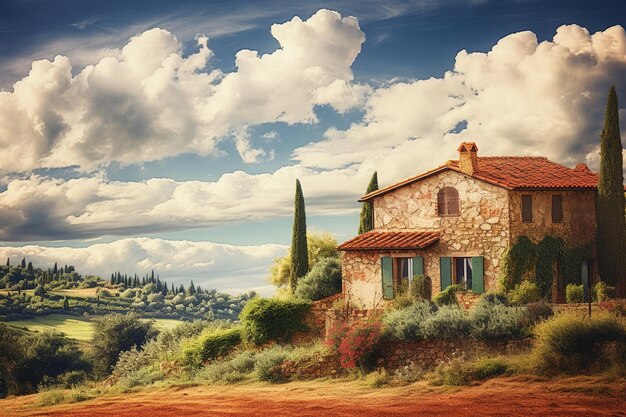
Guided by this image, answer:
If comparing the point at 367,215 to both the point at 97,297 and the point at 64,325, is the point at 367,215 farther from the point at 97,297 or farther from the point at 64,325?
the point at 97,297

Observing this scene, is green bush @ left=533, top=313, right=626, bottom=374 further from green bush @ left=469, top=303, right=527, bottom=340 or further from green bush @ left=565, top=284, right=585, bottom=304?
green bush @ left=565, top=284, right=585, bottom=304

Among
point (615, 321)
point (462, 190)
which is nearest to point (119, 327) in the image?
point (462, 190)

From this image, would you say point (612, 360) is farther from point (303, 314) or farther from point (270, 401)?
point (303, 314)

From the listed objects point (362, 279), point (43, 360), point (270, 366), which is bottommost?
point (43, 360)

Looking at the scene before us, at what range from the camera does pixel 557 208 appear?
3086cm

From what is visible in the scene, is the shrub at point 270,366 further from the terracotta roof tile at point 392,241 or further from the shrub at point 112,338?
the shrub at point 112,338

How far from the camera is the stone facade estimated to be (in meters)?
29.5

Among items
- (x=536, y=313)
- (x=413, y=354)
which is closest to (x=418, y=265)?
(x=413, y=354)

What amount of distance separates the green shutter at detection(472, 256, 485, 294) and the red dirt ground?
361 inches

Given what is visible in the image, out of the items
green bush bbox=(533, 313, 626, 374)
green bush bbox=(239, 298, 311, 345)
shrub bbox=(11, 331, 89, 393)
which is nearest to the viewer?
green bush bbox=(533, 313, 626, 374)

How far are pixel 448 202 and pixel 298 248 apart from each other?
12.1 metres

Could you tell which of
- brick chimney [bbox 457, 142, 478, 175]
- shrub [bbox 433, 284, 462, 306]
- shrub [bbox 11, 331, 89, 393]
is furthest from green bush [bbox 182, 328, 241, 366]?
shrub [bbox 11, 331, 89, 393]

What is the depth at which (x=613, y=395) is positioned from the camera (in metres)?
Result: 17.5

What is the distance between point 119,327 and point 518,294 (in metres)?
35.1
